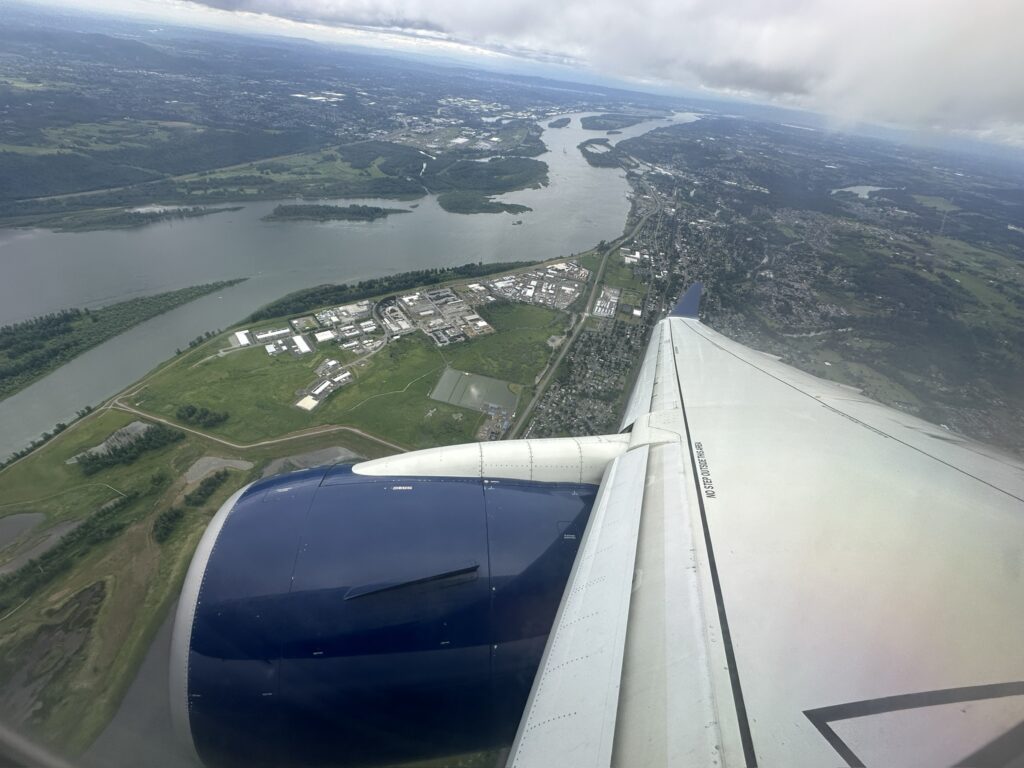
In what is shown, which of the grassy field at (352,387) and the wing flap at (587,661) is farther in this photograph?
the grassy field at (352,387)

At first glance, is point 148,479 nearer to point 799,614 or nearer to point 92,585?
point 92,585

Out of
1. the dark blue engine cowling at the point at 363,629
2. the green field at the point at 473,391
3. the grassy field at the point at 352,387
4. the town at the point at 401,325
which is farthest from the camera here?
the town at the point at 401,325

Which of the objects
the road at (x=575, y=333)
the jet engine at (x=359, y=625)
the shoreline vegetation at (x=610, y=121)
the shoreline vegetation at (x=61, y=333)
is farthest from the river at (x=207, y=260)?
the shoreline vegetation at (x=610, y=121)

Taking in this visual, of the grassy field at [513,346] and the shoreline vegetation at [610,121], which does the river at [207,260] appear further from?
the shoreline vegetation at [610,121]

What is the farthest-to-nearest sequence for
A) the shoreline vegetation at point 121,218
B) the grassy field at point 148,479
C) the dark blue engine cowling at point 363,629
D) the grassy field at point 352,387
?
the shoreline vegetation at point 121,218 → the grassy field at point 352,387 → the grassy field at point 148,479 → the dark blue engine cowling at point 363,629

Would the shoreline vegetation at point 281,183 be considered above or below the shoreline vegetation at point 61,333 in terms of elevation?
above
